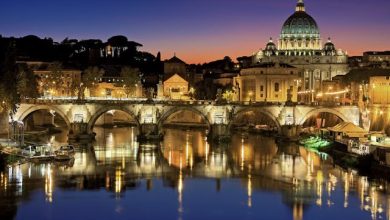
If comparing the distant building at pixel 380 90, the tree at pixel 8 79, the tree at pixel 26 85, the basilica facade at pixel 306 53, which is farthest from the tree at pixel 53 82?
the basilica facade at pixel 306 53

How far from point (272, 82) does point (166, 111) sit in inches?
1108

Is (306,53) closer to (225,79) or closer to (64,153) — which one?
(225,79)

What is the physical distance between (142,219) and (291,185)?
9788mm

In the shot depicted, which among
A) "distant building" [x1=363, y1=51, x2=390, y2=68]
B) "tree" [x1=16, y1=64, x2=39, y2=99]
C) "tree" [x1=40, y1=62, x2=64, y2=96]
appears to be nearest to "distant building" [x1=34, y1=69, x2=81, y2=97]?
"tree" [x1=40, y1=62, x2=64, y2=96]

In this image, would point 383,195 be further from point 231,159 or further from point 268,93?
point 268,93

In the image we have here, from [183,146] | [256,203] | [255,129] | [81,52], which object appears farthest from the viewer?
[81,52]

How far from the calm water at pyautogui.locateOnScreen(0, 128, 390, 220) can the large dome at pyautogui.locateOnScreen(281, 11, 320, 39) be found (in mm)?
62669

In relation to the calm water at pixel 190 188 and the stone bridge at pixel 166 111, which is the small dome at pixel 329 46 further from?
the calm water at pixel 190 188

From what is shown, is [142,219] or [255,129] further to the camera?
[255,129]

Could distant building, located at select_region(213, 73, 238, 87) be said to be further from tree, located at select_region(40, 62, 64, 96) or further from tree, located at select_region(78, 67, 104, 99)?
tree, located at select_region(40, 62, 64, 96)

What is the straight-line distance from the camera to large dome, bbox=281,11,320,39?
359 ft

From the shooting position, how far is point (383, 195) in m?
31.5

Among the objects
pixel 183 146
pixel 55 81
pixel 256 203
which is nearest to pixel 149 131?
pixel 183 146

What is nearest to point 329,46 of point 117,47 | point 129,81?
point 117,47
